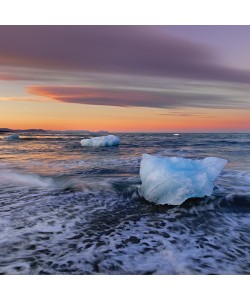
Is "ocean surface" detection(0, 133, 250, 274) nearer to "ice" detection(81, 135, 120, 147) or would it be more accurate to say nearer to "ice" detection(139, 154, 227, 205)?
"ice" detection(139, 154, 227, 205)

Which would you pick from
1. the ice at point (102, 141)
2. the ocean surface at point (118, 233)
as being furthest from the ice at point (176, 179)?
the ice at point (102, 141)

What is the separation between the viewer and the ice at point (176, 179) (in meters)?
5.50

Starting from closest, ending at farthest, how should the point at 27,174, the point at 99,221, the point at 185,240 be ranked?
the point at 185,240
the point at 99,221
the point at 27,174

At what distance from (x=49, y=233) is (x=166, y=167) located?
283cm

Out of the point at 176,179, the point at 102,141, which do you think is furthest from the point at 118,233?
the point at 102,141

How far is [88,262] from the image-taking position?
318 centimetres

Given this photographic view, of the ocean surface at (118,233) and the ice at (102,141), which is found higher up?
the ice at (102,141)

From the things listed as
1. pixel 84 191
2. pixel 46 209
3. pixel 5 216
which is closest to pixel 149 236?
pixel 46 209

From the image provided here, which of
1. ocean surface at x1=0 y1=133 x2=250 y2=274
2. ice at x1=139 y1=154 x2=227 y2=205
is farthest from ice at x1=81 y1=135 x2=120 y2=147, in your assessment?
ice at x1=139 y1=154 x2=227 y2=205

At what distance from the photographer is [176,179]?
555 cm

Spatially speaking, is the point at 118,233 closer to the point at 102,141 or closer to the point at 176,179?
the point at 176,179

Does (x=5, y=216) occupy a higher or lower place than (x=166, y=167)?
lower

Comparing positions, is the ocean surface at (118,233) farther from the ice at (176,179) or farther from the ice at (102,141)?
the ice at (102,141)
